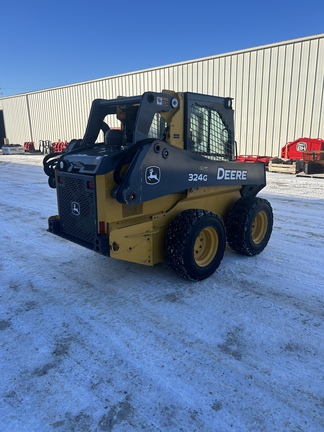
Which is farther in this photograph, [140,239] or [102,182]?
[140,239]

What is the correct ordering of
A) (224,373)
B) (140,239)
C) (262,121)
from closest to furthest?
(224,373)
(140,239)
(262,121)

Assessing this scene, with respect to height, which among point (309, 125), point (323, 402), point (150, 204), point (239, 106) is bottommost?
point (323, 402)

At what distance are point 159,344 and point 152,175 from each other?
5.70 feet

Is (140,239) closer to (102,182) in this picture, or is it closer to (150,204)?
(150,204)

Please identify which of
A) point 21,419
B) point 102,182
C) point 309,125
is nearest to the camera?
point 21,419

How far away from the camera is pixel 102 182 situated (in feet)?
11.5

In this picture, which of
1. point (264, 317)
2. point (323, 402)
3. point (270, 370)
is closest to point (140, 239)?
point (264, 317)

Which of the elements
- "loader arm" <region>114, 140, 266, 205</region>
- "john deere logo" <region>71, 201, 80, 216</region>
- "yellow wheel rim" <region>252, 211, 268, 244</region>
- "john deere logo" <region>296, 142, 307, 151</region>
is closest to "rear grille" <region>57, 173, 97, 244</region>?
"john deere logo" <region>71, 201, 80, 216</region>

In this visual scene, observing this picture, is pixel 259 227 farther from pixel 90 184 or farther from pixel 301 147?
pixel 301 147

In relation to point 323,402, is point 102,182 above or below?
above

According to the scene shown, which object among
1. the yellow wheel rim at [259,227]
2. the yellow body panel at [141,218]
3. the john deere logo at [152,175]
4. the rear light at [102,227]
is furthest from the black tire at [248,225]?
the rear light at [102,227]

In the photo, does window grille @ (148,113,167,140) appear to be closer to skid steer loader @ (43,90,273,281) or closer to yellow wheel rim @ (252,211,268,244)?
skid steer loader @ (43,90,273,281)

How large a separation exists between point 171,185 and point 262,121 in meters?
14.3

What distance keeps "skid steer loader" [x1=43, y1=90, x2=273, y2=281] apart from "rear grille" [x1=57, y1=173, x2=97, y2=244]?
0.04ft
